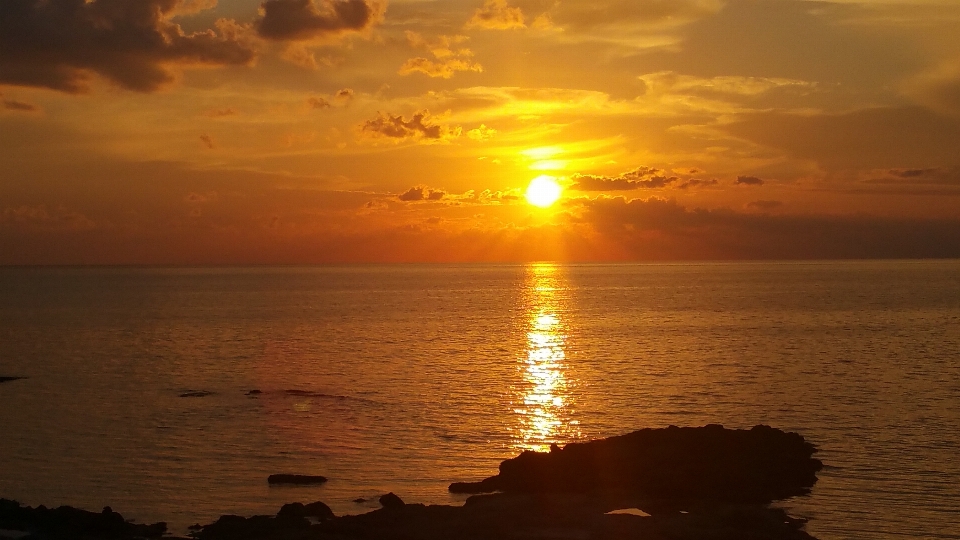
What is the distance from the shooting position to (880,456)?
40562mm

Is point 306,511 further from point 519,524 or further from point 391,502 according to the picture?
point 519,524

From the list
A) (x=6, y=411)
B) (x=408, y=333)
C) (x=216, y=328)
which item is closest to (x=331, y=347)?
(x=408, y=333)

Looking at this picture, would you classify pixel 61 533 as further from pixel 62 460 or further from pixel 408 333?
pixel 408 333

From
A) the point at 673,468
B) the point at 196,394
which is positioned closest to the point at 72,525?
the point at 673,468

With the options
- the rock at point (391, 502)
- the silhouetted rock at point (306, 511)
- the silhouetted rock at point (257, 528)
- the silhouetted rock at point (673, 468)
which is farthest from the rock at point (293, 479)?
the silhouetted rock at point (257, 528)

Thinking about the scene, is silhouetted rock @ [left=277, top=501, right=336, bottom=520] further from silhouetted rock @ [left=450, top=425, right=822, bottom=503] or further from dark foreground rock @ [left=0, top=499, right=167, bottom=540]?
silhouetted rock @ [left=450, top=425, right=822, bottom=503]

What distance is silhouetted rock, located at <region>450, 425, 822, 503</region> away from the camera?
33938 millimetres

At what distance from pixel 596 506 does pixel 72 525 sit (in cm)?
1798

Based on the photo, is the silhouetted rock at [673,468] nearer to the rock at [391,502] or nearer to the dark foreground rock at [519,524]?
the dark foreground rock at [519,524]

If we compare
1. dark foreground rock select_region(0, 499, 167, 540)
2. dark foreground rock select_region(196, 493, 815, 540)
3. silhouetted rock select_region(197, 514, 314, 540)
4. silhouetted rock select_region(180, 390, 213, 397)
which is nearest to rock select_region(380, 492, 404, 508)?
dark foreground rock select_region(196, 493, 815, 540)

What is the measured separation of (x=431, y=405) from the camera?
56.2m

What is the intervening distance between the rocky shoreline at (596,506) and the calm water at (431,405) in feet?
7.21

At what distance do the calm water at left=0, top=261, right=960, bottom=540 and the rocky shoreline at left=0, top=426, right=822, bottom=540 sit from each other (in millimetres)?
2199

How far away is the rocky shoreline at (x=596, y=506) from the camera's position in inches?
1095
